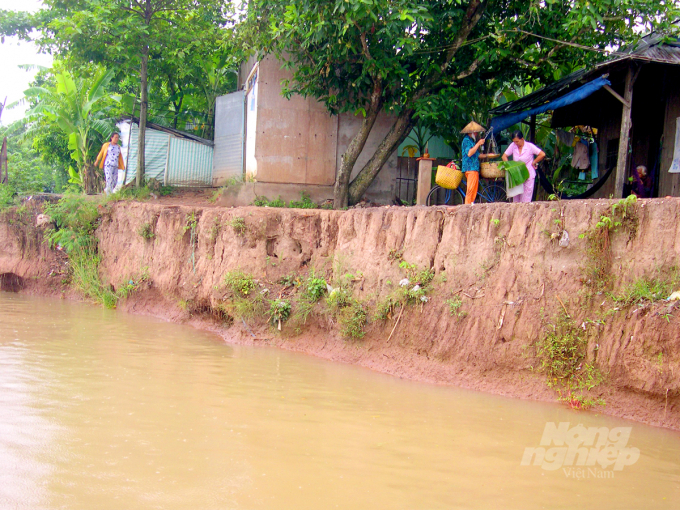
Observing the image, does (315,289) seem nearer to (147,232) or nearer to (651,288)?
(651,288)

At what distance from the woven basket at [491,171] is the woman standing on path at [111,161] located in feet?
25.4

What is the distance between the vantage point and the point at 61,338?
7684mm

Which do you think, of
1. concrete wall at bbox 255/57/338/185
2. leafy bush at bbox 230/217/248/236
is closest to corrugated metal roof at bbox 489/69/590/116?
concrete wall at bbox 255/57/338/185

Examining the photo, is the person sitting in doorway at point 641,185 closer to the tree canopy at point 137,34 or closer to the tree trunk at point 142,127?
the tree canopy at point 137,34

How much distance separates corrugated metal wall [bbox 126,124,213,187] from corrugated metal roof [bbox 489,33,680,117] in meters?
6.94

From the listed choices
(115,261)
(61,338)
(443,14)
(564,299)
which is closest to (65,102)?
(115,261)

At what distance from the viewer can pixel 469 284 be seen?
6.54 metres

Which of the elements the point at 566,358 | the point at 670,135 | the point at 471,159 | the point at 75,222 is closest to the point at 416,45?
the point at 471,159

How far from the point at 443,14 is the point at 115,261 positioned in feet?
24.8

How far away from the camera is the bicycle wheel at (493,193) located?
905cm

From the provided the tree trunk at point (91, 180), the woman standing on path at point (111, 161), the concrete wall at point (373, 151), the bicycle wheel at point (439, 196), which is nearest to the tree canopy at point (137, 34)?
the woman standing on path at point (111, 161)

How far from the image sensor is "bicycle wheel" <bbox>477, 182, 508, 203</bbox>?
9.05 meters

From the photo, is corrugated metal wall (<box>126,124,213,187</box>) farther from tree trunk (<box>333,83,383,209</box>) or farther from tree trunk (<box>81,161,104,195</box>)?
tree trunk (<box>333,83,383,209</box>)

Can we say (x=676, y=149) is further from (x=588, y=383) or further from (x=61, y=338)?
(x=61, y=338)
